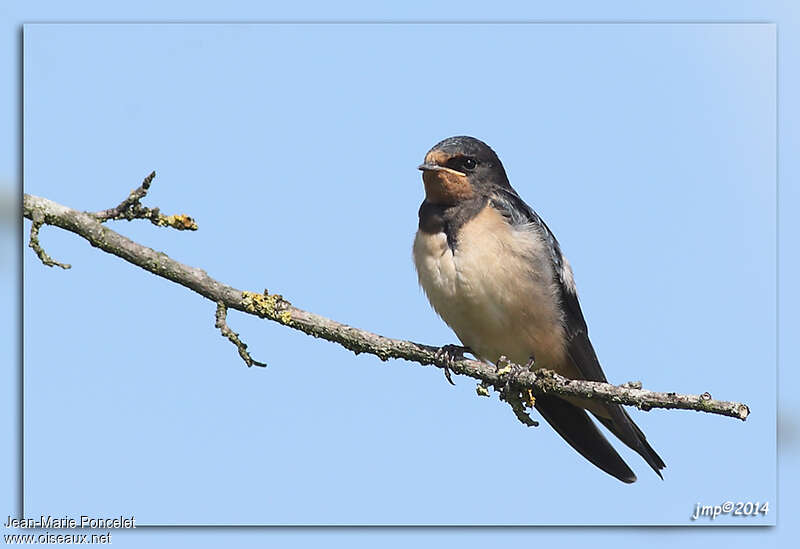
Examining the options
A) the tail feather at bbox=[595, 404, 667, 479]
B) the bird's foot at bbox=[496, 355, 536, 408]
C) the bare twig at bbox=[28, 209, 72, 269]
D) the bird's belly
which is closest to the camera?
the bare twig at bbox=[28, 209, 72, 269]

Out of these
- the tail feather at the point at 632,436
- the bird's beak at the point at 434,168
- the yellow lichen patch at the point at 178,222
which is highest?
the bird's beak at the point at 434,168

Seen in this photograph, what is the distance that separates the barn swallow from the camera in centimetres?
480

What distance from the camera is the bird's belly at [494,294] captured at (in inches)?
188

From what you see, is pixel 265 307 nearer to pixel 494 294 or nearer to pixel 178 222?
pixel 178 222

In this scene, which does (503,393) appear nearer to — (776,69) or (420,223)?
(420,223)

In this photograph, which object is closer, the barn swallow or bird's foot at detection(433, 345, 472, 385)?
bird's foot at detection(433, 345, 472, 385)

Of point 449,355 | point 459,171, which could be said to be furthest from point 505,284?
point 459,171

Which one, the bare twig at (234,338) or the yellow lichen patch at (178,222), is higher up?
the yellow lichen patch at (178,222)

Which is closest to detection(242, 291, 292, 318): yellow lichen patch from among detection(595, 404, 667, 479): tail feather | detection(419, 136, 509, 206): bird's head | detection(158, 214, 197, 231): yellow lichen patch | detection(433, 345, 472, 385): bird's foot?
detection(158, 214, 197, 231): yellow lichen patch

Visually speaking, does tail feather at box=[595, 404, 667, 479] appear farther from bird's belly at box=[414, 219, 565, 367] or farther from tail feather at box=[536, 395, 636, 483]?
bird's belly at box=[414, 219, 565, 367]

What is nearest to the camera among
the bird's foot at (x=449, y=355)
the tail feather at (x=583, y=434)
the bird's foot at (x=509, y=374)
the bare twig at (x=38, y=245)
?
the bare twig at (x=38, y=245)

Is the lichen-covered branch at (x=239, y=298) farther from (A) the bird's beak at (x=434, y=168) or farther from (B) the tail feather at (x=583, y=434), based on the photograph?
(A) the bird's beak at (x=434, y=168)

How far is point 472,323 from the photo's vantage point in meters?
4.88

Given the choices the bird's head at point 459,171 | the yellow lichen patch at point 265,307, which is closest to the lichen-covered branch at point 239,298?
the yellow lichen patch at point 265,307
